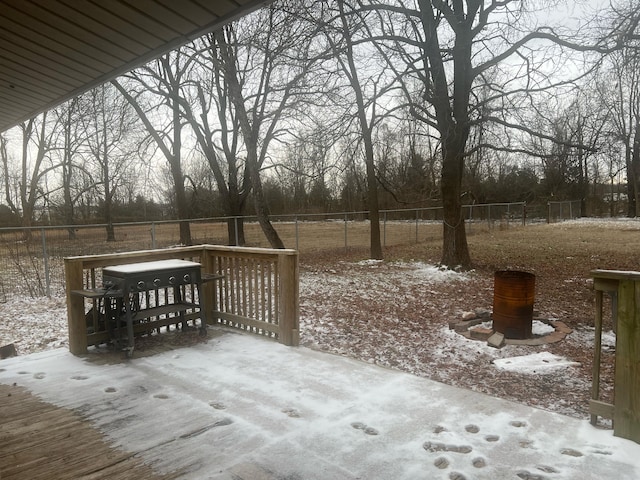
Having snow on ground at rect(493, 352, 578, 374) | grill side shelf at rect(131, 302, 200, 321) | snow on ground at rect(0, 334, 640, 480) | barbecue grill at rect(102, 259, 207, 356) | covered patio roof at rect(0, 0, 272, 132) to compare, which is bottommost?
snow on ground at rect(493, 352, 578, 374)

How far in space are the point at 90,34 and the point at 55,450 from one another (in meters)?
2.91

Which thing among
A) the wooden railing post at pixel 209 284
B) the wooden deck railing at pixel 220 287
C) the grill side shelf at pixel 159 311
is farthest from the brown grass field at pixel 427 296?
the grill side shelf at pixel 159 311

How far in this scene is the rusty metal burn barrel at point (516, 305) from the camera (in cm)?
527

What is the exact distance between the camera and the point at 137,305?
4.90m

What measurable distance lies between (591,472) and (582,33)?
859 centimetres

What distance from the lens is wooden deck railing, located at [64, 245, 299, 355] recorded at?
4.33m

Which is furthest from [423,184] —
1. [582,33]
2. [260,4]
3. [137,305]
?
[260,4]

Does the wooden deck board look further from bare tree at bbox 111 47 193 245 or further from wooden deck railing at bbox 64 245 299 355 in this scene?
bare tree at bbox 111 47 193 245

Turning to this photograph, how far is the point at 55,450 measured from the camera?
258cm

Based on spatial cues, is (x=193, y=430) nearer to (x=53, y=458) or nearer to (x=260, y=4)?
(x=53, y=458)

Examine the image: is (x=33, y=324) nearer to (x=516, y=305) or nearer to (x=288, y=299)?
(x=288, y=299)

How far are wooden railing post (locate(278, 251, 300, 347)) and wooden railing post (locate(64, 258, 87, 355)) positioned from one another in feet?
6.64

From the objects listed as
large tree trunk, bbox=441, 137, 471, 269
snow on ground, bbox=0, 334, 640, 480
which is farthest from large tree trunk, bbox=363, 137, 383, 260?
snow on ground, bbox=0, 334, 640, 480

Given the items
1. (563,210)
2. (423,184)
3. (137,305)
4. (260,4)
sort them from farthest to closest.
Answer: (563,210)
(423,184)
(137,305)
(260,4)
